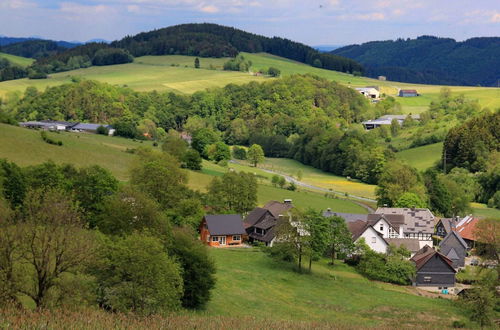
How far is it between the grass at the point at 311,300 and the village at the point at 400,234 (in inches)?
107

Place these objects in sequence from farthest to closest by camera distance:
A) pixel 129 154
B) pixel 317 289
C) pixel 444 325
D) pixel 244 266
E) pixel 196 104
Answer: pixel 196 104
pixel 129 154
pixel 244 266
pixel 317 289
pixel 444 325

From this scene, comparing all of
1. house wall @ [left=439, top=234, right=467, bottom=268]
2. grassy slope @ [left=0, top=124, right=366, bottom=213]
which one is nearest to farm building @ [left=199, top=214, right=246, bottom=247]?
grassy slope @ [left=0, top=124, right=366, bottom=213]

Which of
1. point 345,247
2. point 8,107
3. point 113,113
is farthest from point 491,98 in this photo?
point 345,247

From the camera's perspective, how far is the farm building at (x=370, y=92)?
603ft

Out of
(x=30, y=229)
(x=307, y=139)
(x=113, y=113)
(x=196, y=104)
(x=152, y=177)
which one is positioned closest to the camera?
(x=30, y=229)

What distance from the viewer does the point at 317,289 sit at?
40656 millimetres

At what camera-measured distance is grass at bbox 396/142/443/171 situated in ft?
338

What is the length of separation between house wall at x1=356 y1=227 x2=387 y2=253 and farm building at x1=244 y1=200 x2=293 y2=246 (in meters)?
6.49

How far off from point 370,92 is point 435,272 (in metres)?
142

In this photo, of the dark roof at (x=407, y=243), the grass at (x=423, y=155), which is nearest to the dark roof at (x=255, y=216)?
the dark roof at (x=407, y=243)

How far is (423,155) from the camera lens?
110 meters

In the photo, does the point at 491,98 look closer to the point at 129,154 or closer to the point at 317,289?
the point at 129,154

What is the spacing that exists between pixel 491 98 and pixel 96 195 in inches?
5261

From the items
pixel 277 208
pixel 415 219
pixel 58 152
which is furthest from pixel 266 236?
pixel 58 152
